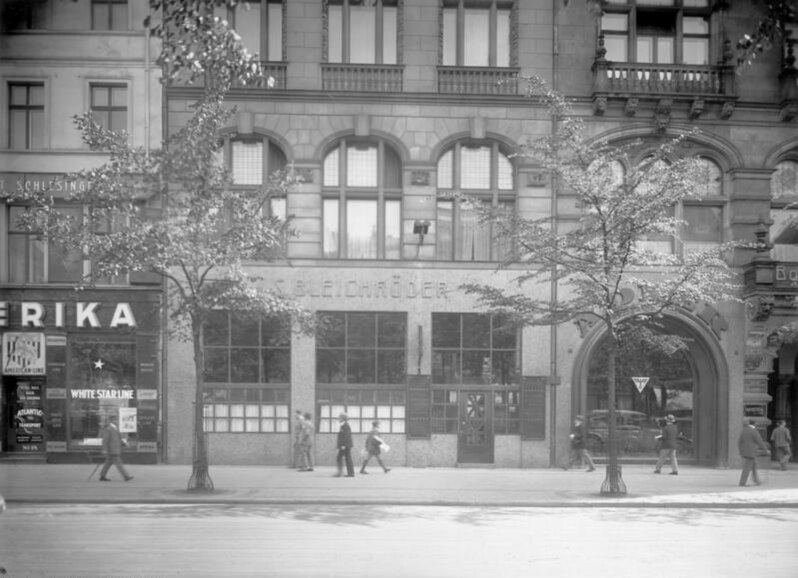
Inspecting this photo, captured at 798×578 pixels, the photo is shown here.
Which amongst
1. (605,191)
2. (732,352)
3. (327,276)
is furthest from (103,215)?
(732,352)

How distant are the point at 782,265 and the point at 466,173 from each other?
9467mm

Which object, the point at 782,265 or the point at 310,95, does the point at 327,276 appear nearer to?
the point at 310,95

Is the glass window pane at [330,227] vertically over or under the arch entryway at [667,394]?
over

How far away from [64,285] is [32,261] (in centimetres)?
131

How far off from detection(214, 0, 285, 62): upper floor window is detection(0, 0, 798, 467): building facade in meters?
0.06

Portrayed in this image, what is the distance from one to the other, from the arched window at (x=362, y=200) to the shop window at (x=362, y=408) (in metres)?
4.00

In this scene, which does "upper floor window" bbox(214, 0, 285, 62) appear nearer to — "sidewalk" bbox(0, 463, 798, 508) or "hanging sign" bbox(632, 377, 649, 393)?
"sidewalk" bbox(0, 463, 798, 508)

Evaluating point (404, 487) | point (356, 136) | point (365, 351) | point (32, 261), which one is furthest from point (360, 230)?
point (32, 261)

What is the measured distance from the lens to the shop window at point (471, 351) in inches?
1011

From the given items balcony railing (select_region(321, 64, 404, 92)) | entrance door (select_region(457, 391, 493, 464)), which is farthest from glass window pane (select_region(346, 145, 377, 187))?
entrance door (select_region(457, 391, 493, 464))

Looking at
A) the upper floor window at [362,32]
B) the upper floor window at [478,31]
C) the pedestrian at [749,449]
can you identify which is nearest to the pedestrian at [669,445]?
the pedestrian at [749,449]

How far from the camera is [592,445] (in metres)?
26.2

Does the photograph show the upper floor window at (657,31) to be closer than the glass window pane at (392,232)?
No

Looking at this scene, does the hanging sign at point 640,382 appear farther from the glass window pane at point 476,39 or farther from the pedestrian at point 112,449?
the pedestrian at point 112,449
